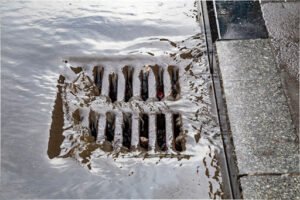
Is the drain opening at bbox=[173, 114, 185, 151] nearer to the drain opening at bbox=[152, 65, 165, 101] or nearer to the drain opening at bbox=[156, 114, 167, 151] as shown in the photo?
the drain opening at bbox=[156, 114, 167, 151]

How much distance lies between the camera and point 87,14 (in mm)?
3555

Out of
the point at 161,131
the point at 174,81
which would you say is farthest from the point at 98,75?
the point at 161,131

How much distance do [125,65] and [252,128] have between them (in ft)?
3.49

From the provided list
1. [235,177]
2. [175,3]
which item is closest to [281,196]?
[235,177]

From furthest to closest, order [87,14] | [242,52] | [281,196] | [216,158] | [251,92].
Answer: [87,14] < [242,52] < [251,92] < [216,158] < [281,196]

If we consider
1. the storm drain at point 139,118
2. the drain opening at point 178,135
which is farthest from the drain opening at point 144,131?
the drain opening at point 178,135

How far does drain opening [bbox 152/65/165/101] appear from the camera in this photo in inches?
117

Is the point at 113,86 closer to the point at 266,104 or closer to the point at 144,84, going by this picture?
the point at 144,84

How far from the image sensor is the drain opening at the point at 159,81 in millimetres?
2982

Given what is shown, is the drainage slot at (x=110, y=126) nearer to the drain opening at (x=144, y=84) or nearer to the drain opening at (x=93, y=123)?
the drain opening at (x=93, y=123)

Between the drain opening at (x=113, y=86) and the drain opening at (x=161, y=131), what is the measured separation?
363 millimetres

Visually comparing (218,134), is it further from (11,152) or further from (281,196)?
(11,152)

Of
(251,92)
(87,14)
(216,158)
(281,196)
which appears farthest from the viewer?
(87,14)

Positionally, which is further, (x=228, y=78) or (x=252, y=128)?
(x=228, y=78)
